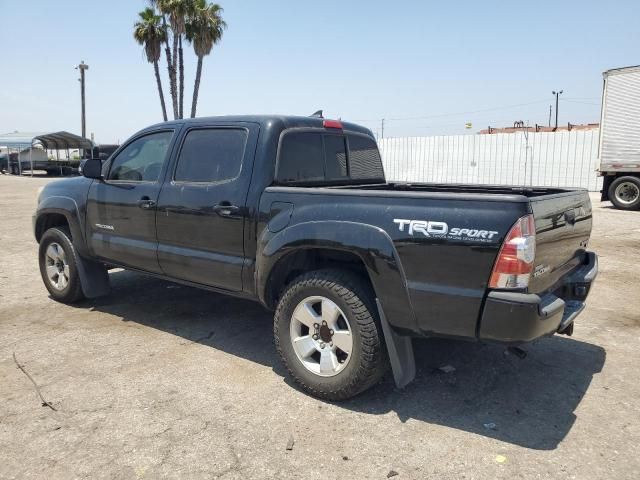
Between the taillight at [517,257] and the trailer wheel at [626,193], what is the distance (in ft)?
48.0

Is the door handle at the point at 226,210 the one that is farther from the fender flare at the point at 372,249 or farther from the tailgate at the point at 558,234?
the tailgate at the point at 558,234

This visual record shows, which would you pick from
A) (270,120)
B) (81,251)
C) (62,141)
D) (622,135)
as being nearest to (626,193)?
(622,135)

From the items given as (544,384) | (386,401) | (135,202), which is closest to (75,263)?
(135,202)

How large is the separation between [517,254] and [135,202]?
3390 millimetres

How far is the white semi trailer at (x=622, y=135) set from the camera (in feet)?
48.7

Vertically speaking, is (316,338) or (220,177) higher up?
(220,177)

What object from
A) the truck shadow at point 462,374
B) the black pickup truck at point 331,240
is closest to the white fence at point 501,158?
the truck shadow at point 462,374

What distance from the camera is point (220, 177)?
14.0 ft

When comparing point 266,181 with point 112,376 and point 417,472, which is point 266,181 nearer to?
point 112,376

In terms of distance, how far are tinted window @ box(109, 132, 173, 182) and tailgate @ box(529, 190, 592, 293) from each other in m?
3.18

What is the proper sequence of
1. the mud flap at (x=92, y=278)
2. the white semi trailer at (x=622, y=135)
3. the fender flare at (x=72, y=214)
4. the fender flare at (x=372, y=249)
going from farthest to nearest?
the white semi trailer at (x=622, y=135), the mud flap at (x=92, y=278), the fender flare at (x=72, y=214), the fender flare at (x=372, y=249)

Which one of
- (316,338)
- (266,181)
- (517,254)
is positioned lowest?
(316,338)

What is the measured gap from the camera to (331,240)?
344 cm

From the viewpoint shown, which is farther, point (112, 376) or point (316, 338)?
point (112, 376)
